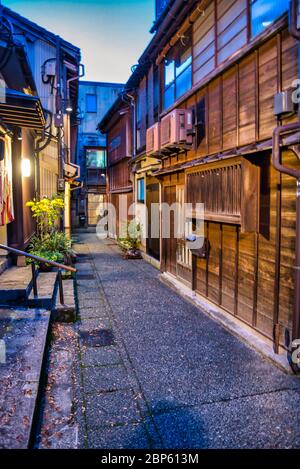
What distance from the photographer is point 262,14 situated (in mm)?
5641

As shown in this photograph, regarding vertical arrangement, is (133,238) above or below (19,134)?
below

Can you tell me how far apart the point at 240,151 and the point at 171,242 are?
5322mm

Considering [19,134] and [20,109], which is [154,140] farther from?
[20,109]

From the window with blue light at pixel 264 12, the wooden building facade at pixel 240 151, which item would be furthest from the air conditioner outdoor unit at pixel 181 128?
the window with blue light at pixel 264 12

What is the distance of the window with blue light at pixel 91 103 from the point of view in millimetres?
34763

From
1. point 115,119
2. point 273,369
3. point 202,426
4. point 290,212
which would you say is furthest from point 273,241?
point 115,119

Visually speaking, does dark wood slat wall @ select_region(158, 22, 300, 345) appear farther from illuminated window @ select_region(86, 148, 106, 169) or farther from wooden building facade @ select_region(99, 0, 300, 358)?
illuminated window @ select_region(86, 148, 106, 169)

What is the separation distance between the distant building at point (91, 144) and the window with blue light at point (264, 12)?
95.1ft

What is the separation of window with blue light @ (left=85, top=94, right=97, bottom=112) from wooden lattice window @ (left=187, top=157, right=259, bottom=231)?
29649 mm

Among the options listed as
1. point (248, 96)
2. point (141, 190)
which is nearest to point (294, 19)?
point (248, 96)

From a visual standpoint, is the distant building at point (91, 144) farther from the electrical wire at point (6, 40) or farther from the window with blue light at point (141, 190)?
the electrical wire at point (6, 40)

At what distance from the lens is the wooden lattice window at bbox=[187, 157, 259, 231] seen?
566cm

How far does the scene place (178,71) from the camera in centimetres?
973

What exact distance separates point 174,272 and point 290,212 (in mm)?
5937
